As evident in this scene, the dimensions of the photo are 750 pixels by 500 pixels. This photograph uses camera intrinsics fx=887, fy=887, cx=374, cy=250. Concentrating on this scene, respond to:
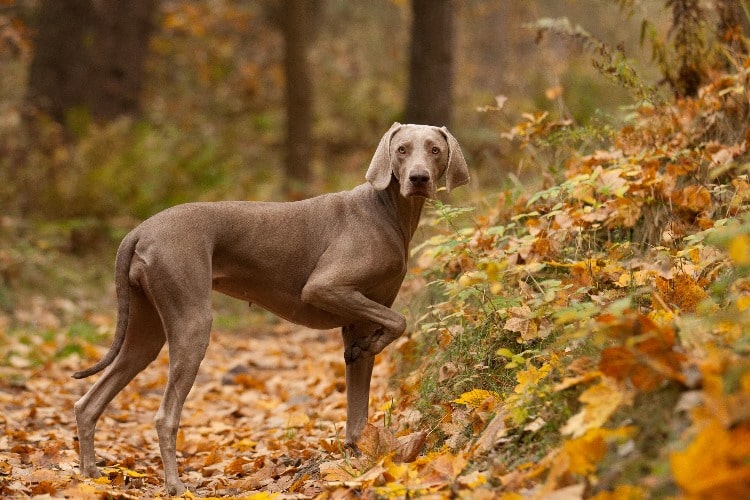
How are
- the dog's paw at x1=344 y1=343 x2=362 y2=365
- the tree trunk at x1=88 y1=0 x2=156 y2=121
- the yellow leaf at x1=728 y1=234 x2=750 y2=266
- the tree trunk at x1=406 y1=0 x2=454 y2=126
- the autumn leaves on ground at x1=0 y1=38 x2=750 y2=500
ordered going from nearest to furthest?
the yellow leaf at x1=728 y1=234 x2=750 y2=266 < the autumn leaves on ground at x1=0 y1=38 x2=750 y2=500 < the dog's paw at x1=344 y1=343 x2=362 y2=365 < the tree trunk at x1=406 y1=0 x2=454 y2=126 < the tree trunk at x1=88 y1=0 x2=156 y2=121

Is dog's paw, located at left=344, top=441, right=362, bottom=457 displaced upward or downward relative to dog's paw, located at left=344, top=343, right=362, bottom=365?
downward

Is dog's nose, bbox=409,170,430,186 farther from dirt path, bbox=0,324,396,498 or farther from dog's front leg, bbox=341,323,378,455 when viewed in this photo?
dirt path, bbox=0,324,396,498

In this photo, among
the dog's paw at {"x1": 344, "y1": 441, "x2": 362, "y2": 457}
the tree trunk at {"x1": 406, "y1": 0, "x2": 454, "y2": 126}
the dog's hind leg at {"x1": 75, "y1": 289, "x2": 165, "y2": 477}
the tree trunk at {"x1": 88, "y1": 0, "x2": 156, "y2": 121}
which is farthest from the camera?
the tree trunk at {"x1": 88, "y1": 0, "x2": 156, "y2": 121}

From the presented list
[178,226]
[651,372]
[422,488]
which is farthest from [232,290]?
[651,372]

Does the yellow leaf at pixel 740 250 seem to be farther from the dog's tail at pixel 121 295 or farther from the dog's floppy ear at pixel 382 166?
the dog's tail at pixel 121 295

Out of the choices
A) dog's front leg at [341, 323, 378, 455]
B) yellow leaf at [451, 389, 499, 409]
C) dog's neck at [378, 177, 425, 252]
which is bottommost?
dog's front leg at [341, 323, 378, 455]

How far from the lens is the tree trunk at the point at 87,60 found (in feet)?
46.8

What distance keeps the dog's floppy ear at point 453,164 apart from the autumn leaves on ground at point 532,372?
0.28m

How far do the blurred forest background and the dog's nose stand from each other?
208 centimetres

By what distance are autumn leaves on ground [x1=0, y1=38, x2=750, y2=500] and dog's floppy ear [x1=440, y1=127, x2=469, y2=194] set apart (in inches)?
11.1

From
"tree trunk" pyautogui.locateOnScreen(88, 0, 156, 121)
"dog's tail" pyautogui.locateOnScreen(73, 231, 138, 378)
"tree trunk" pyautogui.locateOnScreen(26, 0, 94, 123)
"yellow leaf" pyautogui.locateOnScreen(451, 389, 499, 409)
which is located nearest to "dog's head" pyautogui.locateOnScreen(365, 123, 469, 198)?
"yellow leaf" pyautogui.locateOnScreen(451, 389, 499, 409)

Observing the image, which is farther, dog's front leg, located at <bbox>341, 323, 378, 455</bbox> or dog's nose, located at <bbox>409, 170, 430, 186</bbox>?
dog's front leg, located at <bbox>341, 323, 378, 455</bbox>

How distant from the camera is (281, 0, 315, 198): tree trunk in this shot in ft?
50.1

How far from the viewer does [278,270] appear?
505 cm
